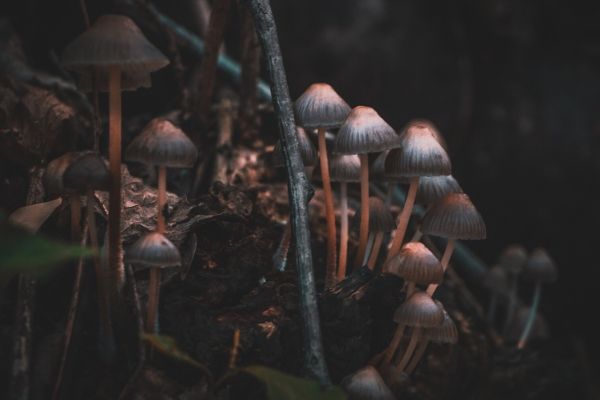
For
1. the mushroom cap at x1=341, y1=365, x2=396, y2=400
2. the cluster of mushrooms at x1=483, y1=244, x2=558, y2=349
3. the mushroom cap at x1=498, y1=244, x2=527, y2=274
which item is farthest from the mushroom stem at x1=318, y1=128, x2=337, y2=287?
the mushroom cap at x1=498, y1=244, x2=527, y2=274

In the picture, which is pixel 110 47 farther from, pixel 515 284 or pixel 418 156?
pixel 515 284

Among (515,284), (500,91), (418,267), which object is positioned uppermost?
(500,91)

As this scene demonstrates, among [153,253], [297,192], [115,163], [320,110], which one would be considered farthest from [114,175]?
[320,110]

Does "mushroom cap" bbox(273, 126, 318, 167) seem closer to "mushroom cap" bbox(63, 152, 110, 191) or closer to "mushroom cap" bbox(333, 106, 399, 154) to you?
"mushroom cap" bbox(333, 106, 399, 154)

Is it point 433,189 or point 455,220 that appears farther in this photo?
point 433,189

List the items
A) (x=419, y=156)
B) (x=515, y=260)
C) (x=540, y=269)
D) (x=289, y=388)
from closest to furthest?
(x=289, y=388), (x=419, y=156), (x=540, y=269), (x=515, y=260)

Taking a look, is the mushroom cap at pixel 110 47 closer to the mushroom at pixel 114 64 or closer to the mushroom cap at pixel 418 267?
the mushroom at pixel 114 64
